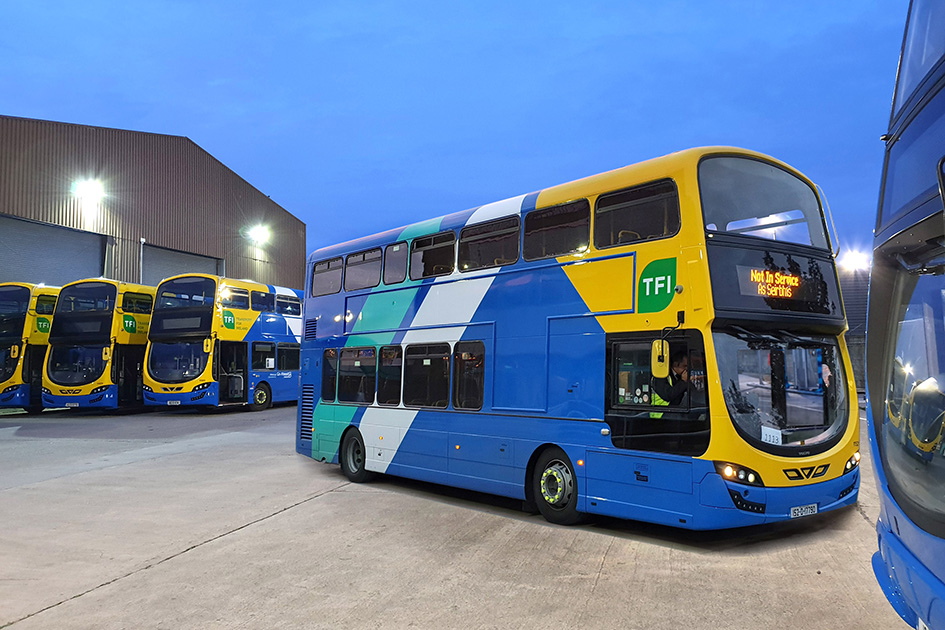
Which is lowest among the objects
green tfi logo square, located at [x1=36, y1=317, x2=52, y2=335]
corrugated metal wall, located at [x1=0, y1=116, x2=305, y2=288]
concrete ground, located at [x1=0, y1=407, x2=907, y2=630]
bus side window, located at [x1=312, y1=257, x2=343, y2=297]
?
concrete ground, located at [x1=0, y1=407, x2=907, y2=630]

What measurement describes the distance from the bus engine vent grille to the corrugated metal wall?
21.5m

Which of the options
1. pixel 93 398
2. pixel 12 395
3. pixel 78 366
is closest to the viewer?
pixel 93 398

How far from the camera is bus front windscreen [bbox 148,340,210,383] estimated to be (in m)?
22.0

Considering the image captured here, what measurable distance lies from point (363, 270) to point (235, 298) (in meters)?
13.0

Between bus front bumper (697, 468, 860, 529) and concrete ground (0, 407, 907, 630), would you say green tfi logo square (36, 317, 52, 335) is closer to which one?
concrete ground (0, 407, 907, 630)

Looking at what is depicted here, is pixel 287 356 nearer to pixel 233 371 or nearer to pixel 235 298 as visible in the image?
pixel 233 371

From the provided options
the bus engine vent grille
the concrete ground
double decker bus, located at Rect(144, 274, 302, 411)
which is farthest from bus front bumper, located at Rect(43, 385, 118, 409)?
the bus engine vent grille

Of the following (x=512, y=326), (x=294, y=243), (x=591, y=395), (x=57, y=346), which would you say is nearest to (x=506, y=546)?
(x=591, y=395)

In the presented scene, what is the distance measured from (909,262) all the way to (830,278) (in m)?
4.23

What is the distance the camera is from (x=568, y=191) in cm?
804

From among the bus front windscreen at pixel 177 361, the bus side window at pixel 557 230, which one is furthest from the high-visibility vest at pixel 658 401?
the bus front windscreen at pixel 177 361

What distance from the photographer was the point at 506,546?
22.3 feet

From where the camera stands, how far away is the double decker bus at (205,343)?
72.1 feet

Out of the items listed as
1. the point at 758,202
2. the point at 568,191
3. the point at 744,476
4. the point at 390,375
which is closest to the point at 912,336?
the point at 744,476
